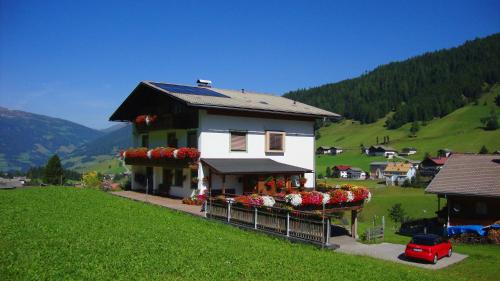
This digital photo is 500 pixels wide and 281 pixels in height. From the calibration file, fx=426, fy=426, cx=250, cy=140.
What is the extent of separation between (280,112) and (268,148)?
2.79m

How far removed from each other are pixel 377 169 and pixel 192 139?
11449cm

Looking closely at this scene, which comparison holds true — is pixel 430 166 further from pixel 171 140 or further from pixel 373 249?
pixel 373 249

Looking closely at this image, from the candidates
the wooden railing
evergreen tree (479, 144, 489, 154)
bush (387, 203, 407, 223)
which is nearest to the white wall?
the wooden railing

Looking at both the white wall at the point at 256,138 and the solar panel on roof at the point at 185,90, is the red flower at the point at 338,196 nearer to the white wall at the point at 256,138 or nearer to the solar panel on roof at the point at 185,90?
the white wall at the point at 256,138

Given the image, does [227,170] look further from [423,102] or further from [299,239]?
[423,102]

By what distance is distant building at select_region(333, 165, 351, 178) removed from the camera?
13138 centimetres

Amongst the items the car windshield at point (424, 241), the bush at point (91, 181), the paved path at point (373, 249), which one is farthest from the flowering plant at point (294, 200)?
the bush at point (91, 181)

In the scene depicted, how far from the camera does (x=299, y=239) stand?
18453 mm

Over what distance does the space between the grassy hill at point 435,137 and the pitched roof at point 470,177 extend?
10095 centimetres

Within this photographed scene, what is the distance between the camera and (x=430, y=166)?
12112 cm

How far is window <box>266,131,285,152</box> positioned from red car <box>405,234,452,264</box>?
532 inches

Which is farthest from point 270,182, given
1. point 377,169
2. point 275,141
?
point 377,169

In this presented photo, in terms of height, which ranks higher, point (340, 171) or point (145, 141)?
point (145, 141)

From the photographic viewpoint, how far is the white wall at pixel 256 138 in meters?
28.4
